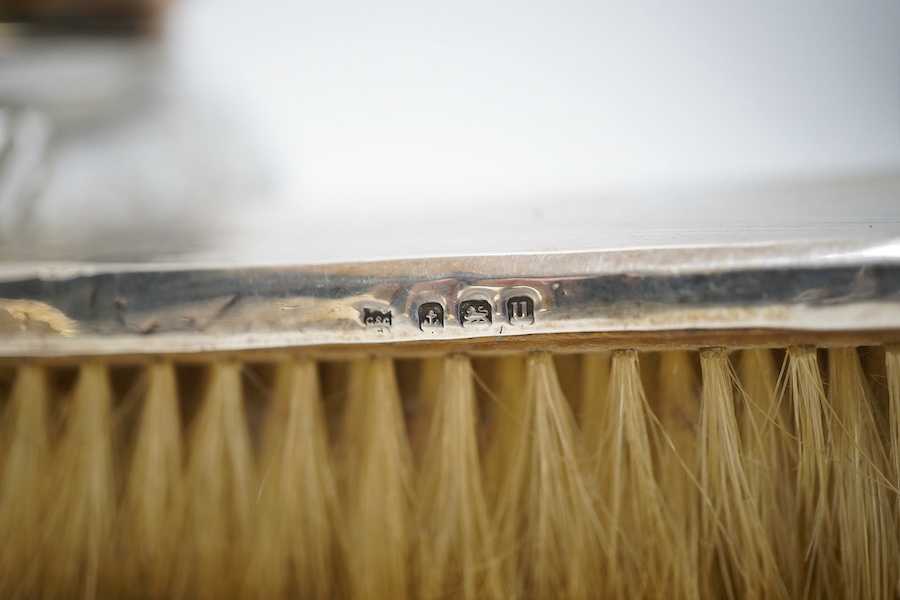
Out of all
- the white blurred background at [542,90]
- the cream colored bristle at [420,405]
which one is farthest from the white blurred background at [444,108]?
the cream colored bristle at [420,405]

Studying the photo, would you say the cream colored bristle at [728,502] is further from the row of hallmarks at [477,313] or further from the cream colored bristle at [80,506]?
the cream colored bristle at [80,506]

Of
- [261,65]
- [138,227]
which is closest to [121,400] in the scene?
[138,227]

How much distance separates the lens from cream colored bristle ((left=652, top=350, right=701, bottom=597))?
418 mm

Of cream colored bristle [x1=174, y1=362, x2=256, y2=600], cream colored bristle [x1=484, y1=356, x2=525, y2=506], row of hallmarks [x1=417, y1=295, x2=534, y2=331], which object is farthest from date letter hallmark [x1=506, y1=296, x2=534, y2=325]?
cream colored bristle [x1=174, y1=362, x2=256, y2=600]

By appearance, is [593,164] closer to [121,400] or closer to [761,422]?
[761,422]

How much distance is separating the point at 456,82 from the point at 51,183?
40 centimetres

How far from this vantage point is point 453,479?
0.43m

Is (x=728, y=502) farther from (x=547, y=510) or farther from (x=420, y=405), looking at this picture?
(x=420, y=405)

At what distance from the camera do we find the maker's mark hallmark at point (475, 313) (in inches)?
12.5

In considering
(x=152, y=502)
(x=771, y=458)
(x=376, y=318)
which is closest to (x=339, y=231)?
(x=376, y=318)

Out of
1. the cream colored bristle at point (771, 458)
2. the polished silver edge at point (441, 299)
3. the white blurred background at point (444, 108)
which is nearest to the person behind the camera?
the polished silver edge at point (441, 299)

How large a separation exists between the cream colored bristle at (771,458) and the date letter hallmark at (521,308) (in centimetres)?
18

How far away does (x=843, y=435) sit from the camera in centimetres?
39

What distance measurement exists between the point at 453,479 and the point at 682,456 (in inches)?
6.5
